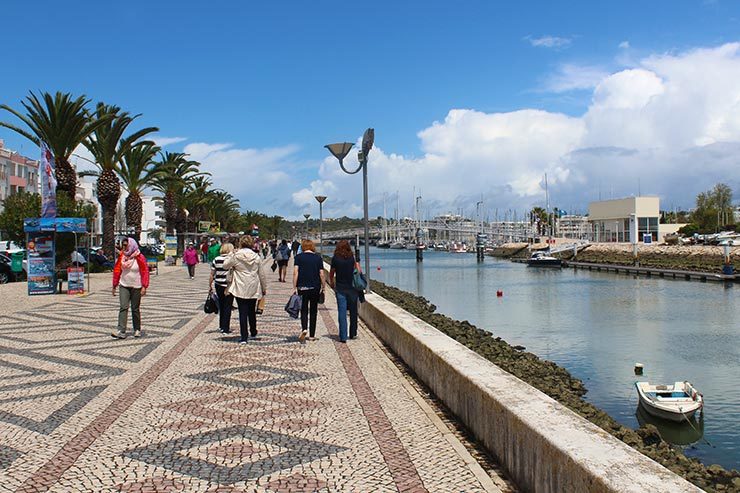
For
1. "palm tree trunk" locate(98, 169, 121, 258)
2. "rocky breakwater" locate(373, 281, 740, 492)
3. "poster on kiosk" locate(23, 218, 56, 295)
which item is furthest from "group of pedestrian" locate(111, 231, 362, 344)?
"palm tree trunk" locate(98, 169, 121, 258)

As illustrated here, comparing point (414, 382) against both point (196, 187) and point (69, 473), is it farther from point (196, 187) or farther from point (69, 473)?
point (196, 187)

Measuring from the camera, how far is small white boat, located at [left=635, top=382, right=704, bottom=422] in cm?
1179

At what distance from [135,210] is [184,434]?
3952 centimetres

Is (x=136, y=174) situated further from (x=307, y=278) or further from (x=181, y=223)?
(x=307, y=278)

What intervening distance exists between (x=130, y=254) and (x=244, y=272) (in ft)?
6.78

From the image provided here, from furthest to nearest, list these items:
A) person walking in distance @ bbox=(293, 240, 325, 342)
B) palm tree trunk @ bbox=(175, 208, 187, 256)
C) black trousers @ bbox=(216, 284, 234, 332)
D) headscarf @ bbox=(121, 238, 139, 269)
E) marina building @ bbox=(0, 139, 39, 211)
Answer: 1. marina building @ bbox=(0, 139, 39, 211)
2. palm tree trunk @ bbox=(175, 208, 187, 256)
3. black trousers @ bbox=(216, 284, 234, 332)
4. headscarf @ bbox=(121, 238, 139, 269)
5. person walking in distance @ bbox=(293, 240, 325, 342)

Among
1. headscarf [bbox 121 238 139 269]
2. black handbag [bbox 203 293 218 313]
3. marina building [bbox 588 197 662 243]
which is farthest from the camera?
marina building [bbox 588 197 662 243]

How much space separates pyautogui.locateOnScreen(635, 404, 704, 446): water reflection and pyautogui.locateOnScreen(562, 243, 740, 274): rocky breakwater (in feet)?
138

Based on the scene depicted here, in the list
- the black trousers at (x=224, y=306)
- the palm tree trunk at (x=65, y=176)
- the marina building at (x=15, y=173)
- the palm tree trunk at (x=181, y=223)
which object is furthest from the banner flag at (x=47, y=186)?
the marina building at (x=15, y=173)

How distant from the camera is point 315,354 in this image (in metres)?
9.99

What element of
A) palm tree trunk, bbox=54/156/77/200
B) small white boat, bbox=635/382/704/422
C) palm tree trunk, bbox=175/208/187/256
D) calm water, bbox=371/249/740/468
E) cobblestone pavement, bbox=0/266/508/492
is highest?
palm tree trunk, bbox=54/156/77/200

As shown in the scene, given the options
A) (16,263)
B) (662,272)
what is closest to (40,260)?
(16,263)

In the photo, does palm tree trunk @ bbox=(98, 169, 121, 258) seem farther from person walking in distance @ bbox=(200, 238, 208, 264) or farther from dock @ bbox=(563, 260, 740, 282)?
dock @ bbox=(563, 260, 740, 282)

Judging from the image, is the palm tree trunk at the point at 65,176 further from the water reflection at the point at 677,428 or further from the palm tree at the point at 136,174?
the water reflection at the point at 677,428
